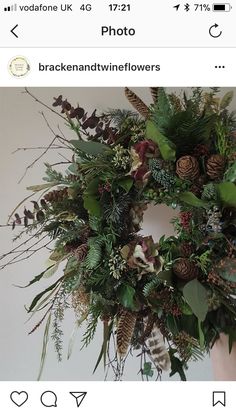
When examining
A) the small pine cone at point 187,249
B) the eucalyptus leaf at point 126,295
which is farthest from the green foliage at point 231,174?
the eucalyptus leaf at point 126,295

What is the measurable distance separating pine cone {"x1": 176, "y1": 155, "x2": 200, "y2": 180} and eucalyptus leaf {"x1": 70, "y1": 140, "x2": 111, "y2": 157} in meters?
0.13

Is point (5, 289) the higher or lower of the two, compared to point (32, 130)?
lower

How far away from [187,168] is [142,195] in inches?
3.7

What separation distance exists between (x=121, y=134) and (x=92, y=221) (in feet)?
0.52

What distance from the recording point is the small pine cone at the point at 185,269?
656mm
